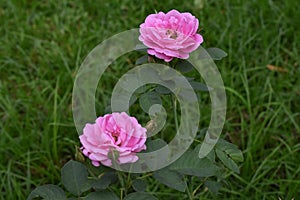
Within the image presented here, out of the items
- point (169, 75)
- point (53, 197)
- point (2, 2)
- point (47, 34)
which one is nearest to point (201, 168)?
point (169, 75)

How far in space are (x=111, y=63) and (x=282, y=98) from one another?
0.75 metres

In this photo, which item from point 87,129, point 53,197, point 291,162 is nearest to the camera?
point 87,129

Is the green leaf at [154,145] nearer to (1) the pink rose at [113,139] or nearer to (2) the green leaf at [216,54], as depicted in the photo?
(1) the pink rose at [113,139]

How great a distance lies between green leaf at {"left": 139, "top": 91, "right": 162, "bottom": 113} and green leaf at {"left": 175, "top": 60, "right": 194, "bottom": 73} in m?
0.08

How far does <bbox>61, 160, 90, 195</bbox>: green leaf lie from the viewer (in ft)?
4.18

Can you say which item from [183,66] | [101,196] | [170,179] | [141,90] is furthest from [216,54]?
[101,196]

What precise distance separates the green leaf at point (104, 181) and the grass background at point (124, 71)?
54 cm

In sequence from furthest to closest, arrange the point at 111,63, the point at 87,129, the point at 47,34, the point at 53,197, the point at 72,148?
the point at 47,34 < the point at 111,63 < the point at 72,148 < the point at 53,197 < the point at 87,129

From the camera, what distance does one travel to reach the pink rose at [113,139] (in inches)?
44.2

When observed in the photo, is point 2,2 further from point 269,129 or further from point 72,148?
point 269,129

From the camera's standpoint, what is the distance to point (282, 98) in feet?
7.23

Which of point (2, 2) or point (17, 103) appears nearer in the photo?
point (17, 103)

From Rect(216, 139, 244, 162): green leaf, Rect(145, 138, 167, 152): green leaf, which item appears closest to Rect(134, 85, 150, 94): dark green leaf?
Rect(145, 138, 167, 152): green leaf

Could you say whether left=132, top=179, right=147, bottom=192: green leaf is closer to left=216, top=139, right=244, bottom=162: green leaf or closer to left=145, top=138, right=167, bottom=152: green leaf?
left=145, top=138, right=167, bottom=152: green leaf
